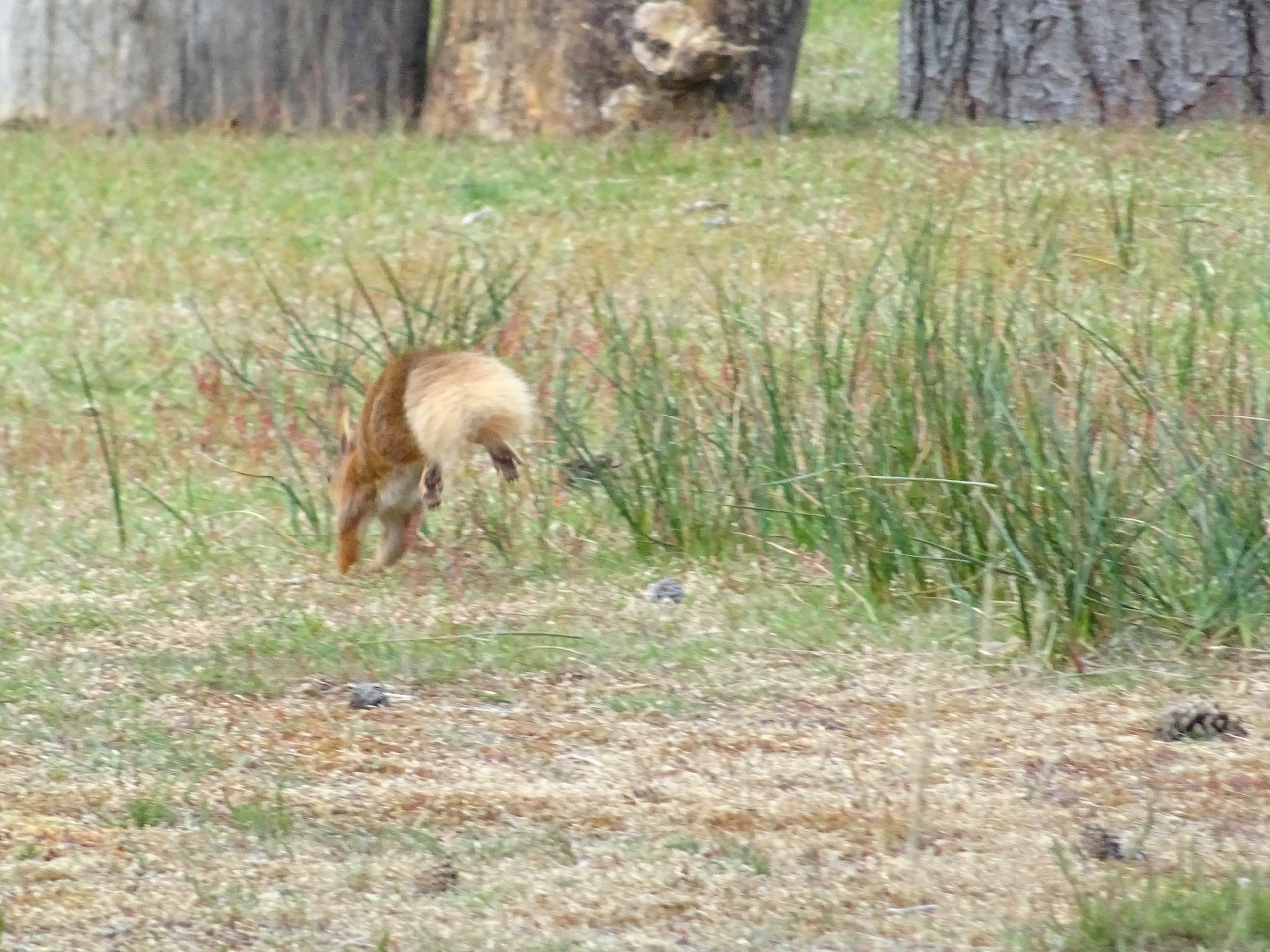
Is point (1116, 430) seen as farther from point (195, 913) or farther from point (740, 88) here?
point (740, 88)

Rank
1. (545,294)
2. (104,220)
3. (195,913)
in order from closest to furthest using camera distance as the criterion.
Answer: (195,913), (545,294), (104,220)

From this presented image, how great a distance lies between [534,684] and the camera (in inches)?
175

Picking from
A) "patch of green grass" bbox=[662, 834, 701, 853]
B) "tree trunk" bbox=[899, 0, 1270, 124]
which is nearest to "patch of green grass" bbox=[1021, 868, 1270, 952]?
"patch of green grass" bbox=[662, 834, 701, 853]

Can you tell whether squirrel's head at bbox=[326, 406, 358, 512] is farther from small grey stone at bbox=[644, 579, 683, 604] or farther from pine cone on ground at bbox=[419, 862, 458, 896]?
pine cone on ground at bbox=[419, 862, 458, 896]

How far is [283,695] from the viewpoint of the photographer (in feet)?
14.4

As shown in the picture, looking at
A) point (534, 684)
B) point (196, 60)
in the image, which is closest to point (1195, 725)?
point (534, 684)

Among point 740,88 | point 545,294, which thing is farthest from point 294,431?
point 740,88

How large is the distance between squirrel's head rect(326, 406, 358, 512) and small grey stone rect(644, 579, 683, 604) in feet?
2.65

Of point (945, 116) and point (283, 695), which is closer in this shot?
point (283, 695)

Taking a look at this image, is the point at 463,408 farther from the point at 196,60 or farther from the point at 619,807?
the point at 196,60

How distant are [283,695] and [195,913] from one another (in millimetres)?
1276

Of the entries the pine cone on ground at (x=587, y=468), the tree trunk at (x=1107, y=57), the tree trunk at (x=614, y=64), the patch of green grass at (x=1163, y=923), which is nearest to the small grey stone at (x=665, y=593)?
the pine cone on ground at (x=587, y=468)

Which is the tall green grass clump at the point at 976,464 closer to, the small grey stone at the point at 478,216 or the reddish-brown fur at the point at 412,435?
the reddish-brown fur at the point at 412,435

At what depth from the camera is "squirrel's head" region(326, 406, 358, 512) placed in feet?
17.6
